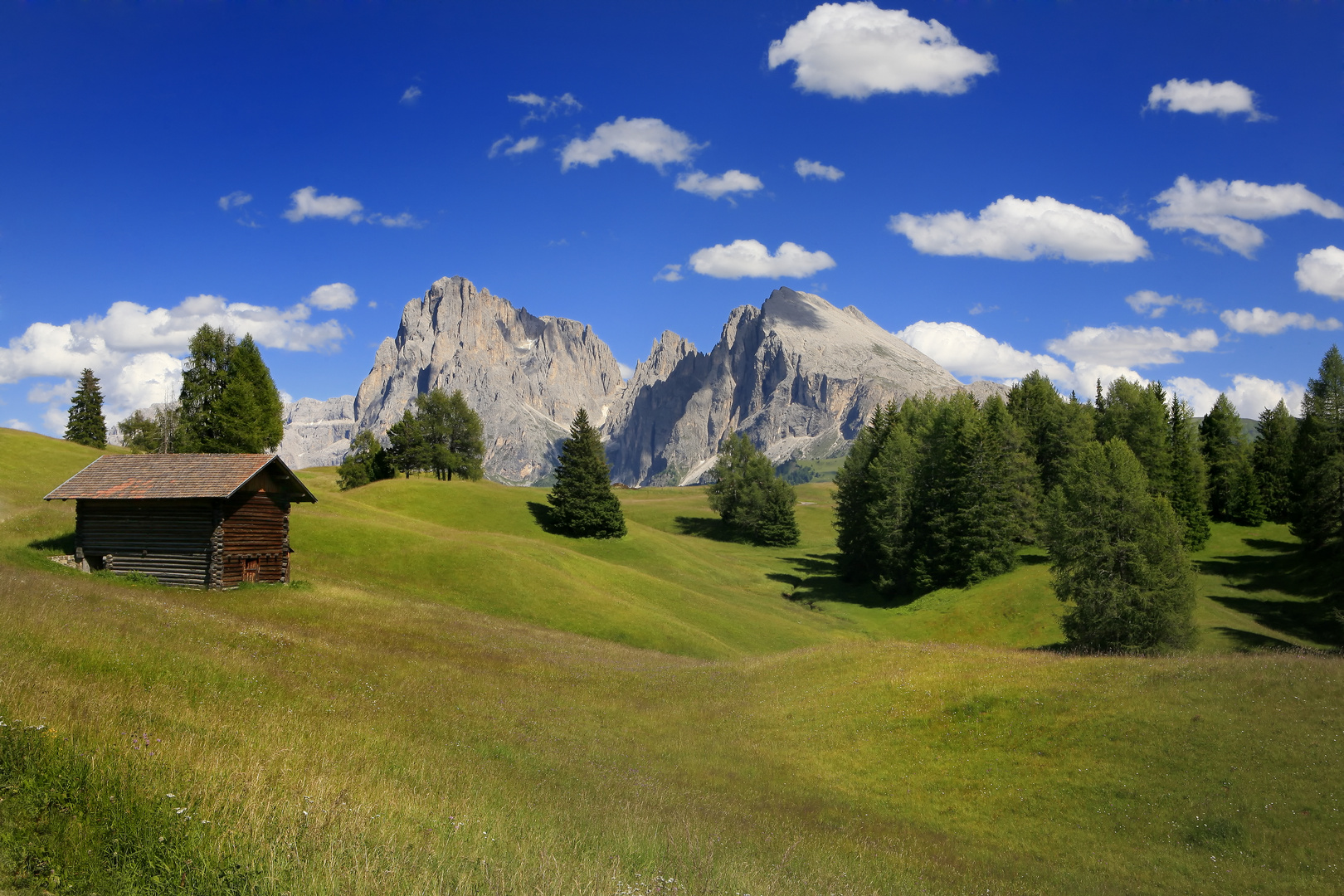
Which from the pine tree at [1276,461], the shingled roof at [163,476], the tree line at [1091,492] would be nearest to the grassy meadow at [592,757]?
the shingled roof at [163,476]

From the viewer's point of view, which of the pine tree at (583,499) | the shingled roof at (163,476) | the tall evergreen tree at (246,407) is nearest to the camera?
the shingled roof at (163,476)

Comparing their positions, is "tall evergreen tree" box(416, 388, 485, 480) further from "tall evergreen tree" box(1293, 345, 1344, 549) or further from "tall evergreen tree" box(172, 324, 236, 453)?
"tall evergreen tree" box(1293, 345, 1344, 549)

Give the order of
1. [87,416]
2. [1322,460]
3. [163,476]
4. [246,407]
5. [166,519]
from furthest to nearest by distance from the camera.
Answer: [87,416] < [246,407] < [1322,460] < [163,476] < [166,519]

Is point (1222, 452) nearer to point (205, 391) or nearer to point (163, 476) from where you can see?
point (163, 476)

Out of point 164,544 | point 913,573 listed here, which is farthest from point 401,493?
point 913,573

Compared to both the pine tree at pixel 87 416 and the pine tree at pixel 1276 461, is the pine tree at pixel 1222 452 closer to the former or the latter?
the pine tree at pixel 1276 461

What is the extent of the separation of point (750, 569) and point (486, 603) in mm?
39790

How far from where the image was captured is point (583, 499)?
74.2 m

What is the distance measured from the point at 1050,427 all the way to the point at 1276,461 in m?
27.9

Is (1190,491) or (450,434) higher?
(450,434)

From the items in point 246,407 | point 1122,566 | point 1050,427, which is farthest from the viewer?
point 1050,427

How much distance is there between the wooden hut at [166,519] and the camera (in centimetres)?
3291

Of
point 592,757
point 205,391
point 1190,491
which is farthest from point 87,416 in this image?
point 1190,491

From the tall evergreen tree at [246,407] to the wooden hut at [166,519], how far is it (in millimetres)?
32007
